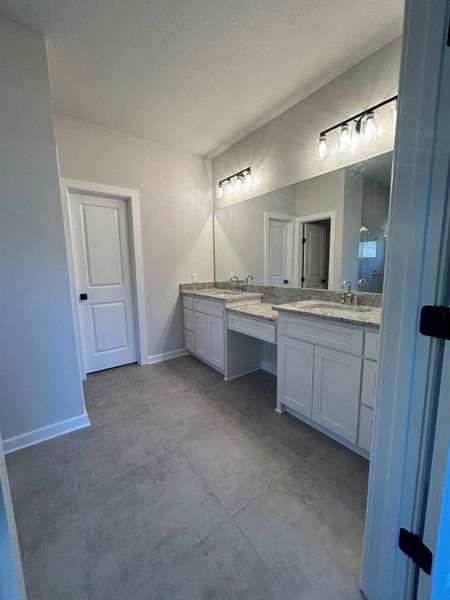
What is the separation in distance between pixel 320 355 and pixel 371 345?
35 centimetres

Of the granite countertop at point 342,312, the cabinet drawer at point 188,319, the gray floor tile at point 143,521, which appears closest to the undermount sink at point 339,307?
the granite countertop at point 342,312

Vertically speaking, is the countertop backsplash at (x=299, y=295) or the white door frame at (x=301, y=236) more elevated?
the white door frame at (x=301, y=236)

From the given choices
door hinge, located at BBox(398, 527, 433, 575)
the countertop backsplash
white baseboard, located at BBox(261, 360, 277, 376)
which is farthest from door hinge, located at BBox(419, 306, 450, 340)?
white baseboard, located at BBox(261, 360, 277, 376)

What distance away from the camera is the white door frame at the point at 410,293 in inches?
26.1

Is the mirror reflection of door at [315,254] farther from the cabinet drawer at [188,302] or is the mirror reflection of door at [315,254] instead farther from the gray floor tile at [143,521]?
the gray floor tile at [143,521]

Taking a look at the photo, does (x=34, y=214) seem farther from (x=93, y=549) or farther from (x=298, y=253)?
(x=298, y=253)

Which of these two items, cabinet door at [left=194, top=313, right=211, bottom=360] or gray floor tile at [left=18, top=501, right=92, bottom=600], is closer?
gray floor tile at [left=18, top=501, right=92, bottom=600]

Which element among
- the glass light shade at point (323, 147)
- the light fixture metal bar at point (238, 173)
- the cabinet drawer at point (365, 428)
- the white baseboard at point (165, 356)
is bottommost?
the white baseboard at point (165, 356)

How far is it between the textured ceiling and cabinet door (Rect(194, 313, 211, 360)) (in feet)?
6.83

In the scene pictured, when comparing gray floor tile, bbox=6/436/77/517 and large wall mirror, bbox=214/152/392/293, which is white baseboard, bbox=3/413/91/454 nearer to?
gray floor tile, bbox=6/436/77/517

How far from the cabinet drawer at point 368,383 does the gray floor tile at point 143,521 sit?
3.30 feet

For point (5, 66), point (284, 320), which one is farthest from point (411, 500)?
point (5, 66)

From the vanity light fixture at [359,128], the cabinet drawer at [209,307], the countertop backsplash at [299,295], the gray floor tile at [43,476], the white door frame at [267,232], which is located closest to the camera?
the gray floor tile at [43,476]

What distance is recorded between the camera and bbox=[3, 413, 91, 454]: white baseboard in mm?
1751
